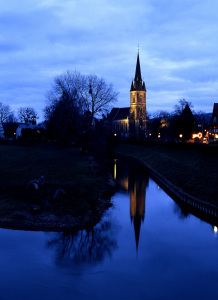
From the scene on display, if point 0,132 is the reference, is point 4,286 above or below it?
below

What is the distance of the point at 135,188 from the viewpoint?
154 feet

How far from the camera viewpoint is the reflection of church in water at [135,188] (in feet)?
103

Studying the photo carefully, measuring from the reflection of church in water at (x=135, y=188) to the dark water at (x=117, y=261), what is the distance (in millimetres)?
357

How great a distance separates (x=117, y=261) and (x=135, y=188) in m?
25.9

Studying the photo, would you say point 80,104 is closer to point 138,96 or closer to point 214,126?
point 214,126

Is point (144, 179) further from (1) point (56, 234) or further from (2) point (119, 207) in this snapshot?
(1) point (56, 234)

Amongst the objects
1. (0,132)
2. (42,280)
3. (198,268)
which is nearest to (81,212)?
(42,280)

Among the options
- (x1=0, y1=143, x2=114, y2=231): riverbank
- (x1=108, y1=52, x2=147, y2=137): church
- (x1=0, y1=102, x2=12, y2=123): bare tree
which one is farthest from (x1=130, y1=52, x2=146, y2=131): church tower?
(x1=0, y1=143, x2=114, y2=231): riverbank

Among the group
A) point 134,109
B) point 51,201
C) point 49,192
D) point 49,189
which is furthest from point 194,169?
point 134,109

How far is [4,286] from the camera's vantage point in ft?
57.7

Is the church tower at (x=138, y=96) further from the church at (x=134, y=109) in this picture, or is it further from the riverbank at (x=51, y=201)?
the riverbank at (x=51, y=201)

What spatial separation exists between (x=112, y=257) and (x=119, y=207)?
1320 cm

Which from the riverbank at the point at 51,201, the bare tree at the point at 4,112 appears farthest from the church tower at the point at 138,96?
the riverbank at the point at 51,201

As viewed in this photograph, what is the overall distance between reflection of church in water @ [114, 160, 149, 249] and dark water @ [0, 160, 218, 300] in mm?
357
